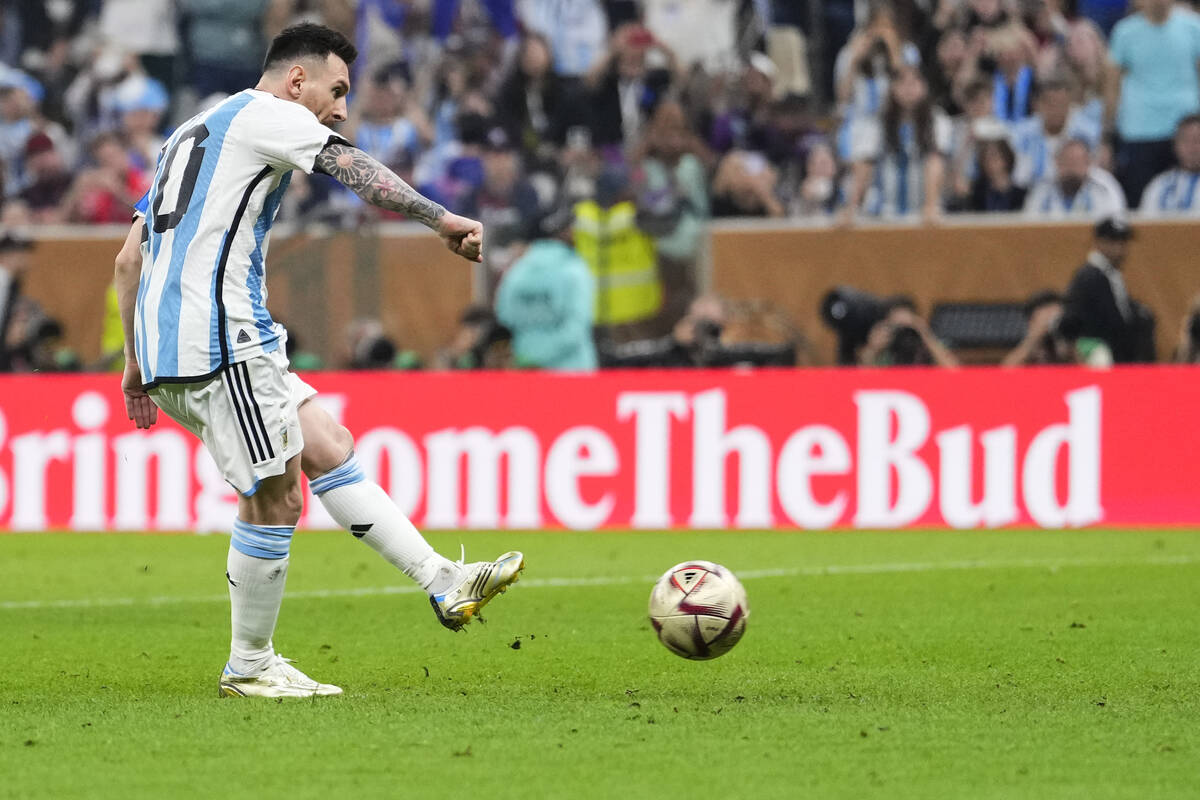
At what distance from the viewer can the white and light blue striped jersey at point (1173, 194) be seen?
15467 mm

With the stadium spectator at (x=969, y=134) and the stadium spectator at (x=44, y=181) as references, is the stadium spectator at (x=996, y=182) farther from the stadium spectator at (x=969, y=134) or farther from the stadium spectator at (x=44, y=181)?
the stadium spectator at (x=44, y=181)

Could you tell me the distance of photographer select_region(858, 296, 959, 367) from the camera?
48.8 ft

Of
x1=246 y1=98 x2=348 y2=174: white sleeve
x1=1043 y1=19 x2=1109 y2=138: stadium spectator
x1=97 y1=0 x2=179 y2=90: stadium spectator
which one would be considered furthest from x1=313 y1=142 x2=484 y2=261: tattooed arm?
x1=97 y1=0 x2=179 y2=90: stadium spectator

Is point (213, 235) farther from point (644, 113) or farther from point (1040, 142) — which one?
point (644, 113)

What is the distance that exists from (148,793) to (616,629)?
4053 millimetres

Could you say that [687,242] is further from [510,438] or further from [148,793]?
[148,793]

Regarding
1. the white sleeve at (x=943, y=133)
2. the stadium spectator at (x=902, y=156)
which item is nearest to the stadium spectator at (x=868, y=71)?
the stadium spectator at (x=902, y=156)

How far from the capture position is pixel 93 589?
1059cm

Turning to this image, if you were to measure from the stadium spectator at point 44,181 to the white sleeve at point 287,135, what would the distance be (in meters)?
12.2

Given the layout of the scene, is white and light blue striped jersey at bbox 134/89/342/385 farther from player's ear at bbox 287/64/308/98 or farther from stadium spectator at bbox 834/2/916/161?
stadium spectator at bbox 834/2/916/161

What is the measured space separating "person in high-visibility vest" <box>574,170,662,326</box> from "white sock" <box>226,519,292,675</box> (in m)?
9.32

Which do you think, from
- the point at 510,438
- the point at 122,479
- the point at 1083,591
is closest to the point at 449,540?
the point at 510,438

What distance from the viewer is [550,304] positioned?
15492mm

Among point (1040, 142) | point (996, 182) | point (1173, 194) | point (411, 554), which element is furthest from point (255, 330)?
point (1040, 142)
